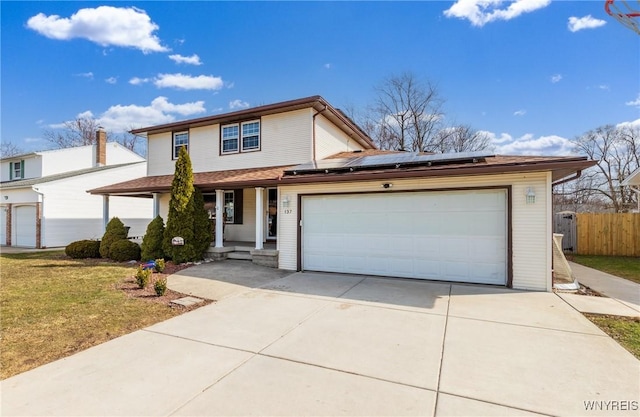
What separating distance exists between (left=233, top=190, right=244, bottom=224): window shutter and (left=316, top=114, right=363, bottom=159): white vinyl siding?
3.92m

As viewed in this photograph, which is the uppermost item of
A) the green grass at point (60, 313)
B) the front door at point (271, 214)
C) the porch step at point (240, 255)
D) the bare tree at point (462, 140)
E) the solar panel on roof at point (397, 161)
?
the bare tree at point (462, 140)

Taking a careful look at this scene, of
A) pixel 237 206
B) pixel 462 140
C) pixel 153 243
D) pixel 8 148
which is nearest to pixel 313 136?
pixel 237 206

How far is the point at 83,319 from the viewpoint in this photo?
195 inches

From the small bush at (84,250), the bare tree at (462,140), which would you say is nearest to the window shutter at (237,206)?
the small bush at (84,250)

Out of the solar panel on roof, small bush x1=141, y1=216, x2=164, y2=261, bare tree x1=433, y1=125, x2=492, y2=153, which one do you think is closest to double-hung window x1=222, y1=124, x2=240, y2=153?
small bush x1=141, y1=216, x2=164, y2=261

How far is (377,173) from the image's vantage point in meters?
7.97

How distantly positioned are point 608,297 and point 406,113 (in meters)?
21.3

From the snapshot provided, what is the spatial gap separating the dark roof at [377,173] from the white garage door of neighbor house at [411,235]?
0.63 metres

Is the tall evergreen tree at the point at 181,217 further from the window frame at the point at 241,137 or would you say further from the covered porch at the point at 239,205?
the window frame at the point at 241,137

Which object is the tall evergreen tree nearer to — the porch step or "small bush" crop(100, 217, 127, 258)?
the porch step

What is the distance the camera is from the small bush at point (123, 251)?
35.9ft

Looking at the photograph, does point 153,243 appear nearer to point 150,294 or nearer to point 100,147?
point 150,294

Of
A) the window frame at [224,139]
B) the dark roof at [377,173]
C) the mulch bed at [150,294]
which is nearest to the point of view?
the mulch bed at [150,294]

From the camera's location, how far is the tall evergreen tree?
1019 cm
